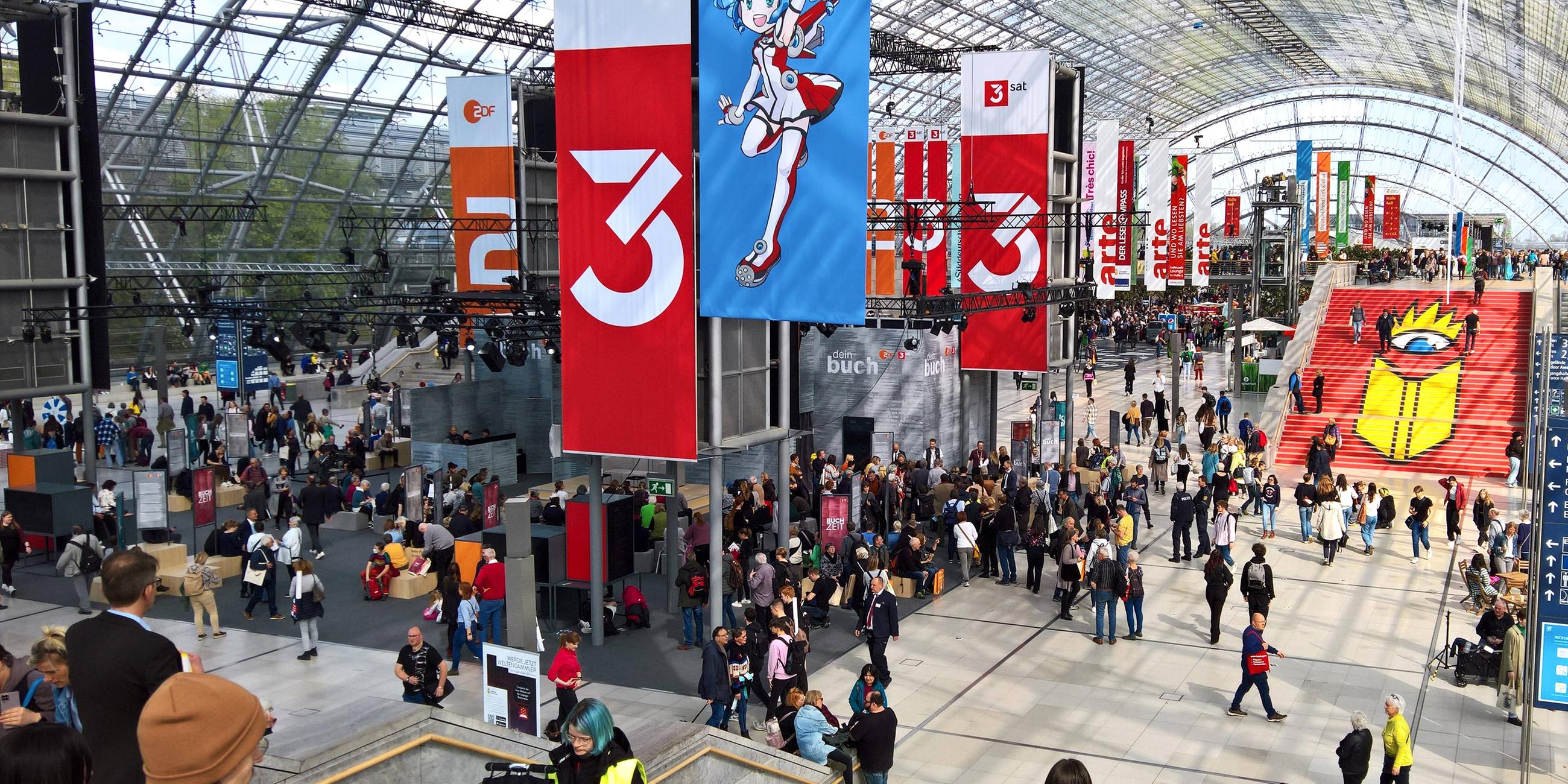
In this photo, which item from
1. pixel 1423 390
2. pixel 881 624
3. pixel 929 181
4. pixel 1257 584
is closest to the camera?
pixel 881 624

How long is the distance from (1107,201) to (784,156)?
1725 cm

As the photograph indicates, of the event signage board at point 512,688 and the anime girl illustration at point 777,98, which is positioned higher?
the anime girl illustration at point 777,98

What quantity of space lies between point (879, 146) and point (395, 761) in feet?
96.1

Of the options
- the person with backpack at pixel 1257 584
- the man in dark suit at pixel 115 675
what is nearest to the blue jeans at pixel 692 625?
the person with backpack at pixel 1257 584

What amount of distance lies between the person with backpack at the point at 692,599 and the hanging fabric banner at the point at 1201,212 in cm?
2741

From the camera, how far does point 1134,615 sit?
1605cm

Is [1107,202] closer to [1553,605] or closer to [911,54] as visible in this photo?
[911,54]

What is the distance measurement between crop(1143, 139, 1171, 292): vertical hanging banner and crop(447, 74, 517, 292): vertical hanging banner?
19.4 meters

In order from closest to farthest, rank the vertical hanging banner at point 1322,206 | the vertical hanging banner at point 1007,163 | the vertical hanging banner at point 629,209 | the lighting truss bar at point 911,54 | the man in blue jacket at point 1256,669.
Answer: the man in blue jacket at point 1256,669 < the vertical hanging banner at point 629,209 < the vertical hanging banner at point 1007,163 < the lighting truss bar at point 911,54 < the vertical hanging banner at point 1322,206

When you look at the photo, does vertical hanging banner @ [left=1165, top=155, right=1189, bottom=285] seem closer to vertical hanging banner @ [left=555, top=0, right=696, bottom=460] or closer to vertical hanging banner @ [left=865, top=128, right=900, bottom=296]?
vertical hanging banner @ [left=865, top=128, right=900, bottom=296]

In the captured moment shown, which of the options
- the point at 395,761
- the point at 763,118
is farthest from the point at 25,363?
the point at 395,761

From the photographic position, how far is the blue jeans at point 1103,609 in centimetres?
1563

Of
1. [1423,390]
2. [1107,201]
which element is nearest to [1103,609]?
[1107,201]

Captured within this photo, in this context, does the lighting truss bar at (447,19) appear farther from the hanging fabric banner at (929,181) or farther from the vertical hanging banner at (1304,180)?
the vertical hanging banner at (1304,180)
